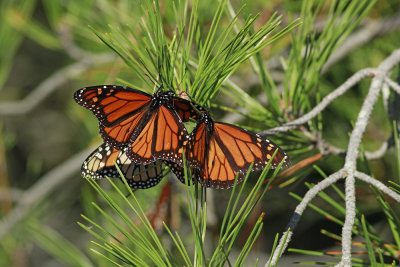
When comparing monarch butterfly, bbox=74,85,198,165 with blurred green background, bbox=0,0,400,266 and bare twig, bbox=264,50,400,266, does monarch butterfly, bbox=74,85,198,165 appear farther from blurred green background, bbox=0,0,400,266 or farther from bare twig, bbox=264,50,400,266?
blurred green background, bbox=0,0,400,266

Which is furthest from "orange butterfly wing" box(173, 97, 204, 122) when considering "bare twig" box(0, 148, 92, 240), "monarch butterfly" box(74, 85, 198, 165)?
"bare twig" box(0, 148, 92, 240)

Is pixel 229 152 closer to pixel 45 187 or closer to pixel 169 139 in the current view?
pixel 169 139

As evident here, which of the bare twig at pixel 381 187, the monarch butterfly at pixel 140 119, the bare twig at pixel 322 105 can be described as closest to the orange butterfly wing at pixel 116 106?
the monarch butterfly at pixel 140 119

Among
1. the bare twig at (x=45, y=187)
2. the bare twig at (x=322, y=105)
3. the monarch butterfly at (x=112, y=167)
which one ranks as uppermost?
the bare twig at (x=322, y=105)

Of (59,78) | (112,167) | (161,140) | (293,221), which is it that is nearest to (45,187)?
(59,78)

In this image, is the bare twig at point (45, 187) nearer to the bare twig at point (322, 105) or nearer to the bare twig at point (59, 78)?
the bare twig at point (59, 78)

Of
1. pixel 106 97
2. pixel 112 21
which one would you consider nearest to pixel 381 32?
pixel 112 21

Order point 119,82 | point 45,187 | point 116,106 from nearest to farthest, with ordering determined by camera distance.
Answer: point 116,106 → point 119,82 → point 45,187
